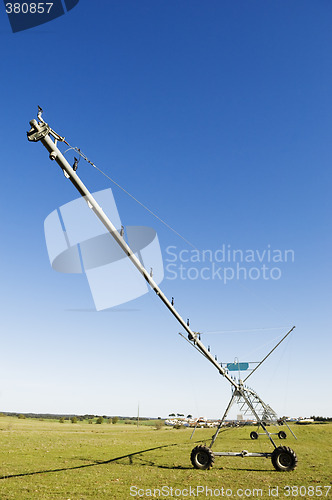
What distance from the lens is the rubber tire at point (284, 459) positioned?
15133 mm

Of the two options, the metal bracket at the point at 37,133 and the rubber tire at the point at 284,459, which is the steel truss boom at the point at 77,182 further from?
the rubber tire at the point at 284,459

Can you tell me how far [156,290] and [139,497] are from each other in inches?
284

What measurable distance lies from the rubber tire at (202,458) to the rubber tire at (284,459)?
3.10 m

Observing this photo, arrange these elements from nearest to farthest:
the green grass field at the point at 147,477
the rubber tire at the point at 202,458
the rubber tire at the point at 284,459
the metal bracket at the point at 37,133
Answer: the metal bracket at the point at 37,133
the green grass field at the point at 147,477
the rubber tire at the point at 284,459
the rubber tire at the point at 202,458

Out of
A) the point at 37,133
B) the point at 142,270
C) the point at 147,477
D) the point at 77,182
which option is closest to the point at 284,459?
the point at 147,477

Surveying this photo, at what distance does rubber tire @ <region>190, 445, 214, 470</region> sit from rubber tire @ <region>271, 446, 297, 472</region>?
3095 mm

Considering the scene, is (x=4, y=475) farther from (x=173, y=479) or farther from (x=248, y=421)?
(x=248, y=421)

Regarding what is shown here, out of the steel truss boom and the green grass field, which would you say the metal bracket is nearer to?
the steel truss boom

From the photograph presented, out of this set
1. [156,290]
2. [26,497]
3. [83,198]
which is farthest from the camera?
[156,290]

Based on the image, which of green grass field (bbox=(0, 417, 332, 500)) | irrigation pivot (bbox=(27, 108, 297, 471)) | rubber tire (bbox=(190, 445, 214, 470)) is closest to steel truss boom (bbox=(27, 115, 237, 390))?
irrigation pivot (bbox=(27, 108, 297, 471))

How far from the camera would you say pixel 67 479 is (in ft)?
43.6

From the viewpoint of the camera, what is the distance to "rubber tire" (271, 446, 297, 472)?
15.1 metres

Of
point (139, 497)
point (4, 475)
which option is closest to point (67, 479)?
point (4, 475)

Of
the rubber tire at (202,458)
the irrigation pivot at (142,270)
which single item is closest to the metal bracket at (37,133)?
the irrigation pivot at (142,270)
